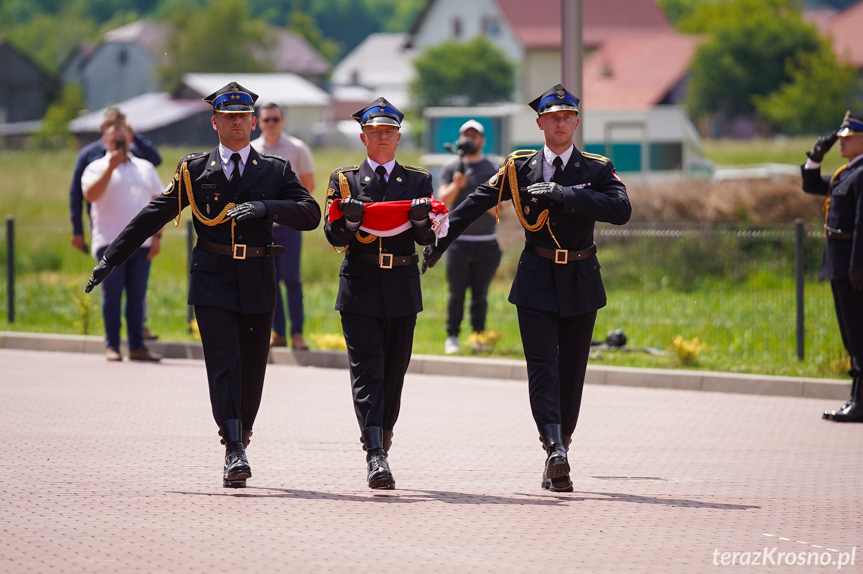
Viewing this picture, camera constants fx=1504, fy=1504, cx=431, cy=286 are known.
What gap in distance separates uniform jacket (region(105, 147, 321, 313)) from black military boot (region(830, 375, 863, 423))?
4842 mm

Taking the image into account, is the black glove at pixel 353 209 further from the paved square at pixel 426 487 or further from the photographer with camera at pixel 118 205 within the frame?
the photographer with camera at pixel 118 205

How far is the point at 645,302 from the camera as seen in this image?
15797 millimetres

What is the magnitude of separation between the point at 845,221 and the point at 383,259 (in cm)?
438

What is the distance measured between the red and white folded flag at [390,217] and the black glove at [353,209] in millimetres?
134

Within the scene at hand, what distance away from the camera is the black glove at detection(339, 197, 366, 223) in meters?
7.98

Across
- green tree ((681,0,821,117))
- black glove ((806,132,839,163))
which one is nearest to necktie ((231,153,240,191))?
black glove ((806,132,839,163))

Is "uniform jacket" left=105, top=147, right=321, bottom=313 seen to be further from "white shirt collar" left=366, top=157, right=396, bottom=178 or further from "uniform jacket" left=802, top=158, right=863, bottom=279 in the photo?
"uniform jacket" left=802, top=158, right=863, bottom=279

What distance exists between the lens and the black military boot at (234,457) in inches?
316

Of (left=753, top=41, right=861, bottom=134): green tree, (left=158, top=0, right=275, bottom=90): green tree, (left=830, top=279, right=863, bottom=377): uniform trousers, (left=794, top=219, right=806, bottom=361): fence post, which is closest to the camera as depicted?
(left=830, top=279, right=863, bottom=377): uniform trousers

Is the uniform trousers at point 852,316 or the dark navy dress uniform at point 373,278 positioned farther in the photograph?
the uniform trousers at point 852,316

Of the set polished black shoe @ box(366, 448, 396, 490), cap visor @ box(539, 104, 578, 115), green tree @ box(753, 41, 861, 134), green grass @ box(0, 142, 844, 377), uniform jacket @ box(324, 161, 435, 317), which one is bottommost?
polished black shoe @ box(366, 448, 396, 490)

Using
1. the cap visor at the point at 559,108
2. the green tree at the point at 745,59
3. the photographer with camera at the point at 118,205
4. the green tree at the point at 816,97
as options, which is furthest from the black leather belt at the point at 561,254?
the green tree at the point at 745,59

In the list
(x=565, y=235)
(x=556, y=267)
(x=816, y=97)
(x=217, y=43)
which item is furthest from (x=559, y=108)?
(x=217, y=43)

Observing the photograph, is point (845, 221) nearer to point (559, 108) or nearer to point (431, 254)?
point (559, 108)
